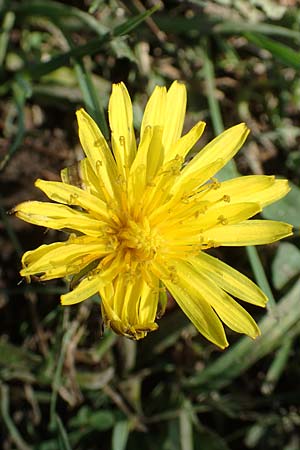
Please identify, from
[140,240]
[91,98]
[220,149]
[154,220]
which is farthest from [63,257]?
[91,98]

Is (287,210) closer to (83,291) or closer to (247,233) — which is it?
(247,233)

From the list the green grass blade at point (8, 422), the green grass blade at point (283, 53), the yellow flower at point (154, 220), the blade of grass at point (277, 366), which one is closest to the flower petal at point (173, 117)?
the yellow flower at point (154, 220)

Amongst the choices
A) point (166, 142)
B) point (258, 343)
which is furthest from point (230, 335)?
point (166, 142)

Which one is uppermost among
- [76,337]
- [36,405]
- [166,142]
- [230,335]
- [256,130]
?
[166,142]

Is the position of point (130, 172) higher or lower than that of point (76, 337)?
higher

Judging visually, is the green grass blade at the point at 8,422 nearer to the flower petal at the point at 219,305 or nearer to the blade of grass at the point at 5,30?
the flower petal at the point at 219,305

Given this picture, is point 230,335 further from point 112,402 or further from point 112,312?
point 112,312
